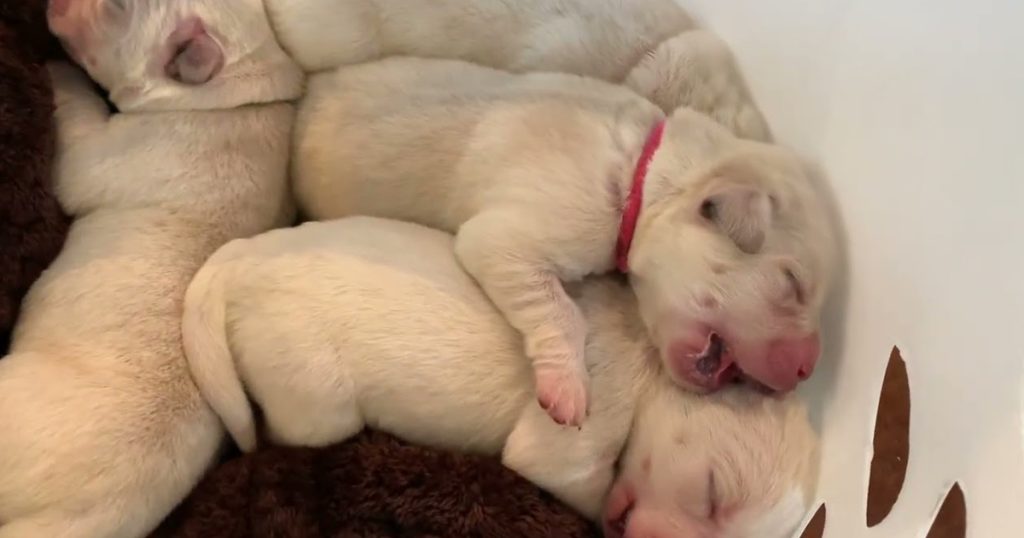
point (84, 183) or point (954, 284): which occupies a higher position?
point (954, 284)

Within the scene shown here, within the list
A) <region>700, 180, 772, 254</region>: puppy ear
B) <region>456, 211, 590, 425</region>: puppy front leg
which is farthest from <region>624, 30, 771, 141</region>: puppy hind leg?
<region>456, 211, 590, 425</region>: puppy front leg

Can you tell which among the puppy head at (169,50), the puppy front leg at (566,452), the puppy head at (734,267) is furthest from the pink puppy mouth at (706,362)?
the puppy head at (169,50)

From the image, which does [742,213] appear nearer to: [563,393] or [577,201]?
[577,201]

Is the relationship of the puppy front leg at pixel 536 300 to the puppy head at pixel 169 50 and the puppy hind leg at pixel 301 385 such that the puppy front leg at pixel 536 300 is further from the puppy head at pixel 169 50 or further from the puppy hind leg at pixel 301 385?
the puppy head at pixel 169 50

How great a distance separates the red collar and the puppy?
0.63m

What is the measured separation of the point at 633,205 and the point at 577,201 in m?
0.09

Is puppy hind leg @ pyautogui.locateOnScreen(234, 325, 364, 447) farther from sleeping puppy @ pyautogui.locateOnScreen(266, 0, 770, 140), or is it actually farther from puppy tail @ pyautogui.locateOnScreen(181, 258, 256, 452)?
sleeping puppy @ pyautogui.locateOnScreen(266, 0, 770, 140)

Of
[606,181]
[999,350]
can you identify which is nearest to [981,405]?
[999,350]

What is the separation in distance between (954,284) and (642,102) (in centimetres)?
67

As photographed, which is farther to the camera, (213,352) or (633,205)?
(633,205)

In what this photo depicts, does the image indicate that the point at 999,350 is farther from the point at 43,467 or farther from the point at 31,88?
the point at 31,88

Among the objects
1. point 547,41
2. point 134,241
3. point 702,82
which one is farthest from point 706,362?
point 134,241

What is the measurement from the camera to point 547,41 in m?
1.92

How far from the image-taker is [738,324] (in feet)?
5.16
